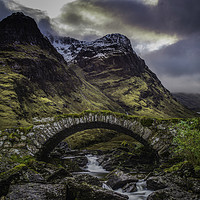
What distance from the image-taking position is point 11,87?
96312 millimetres

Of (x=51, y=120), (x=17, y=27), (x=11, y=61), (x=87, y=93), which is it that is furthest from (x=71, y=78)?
(x=51, y=120)

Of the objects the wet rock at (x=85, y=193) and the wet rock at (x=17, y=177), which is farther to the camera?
the wet rock at (x=85, y=193)

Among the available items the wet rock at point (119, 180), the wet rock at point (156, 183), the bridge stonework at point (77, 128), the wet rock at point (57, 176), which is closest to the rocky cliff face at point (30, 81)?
the bridge stonework at point (77, 128)

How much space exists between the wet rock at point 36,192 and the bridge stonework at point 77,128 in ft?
11.5

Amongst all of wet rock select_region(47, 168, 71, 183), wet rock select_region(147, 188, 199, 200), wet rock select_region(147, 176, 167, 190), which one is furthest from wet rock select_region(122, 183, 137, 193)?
wet rock select_region(47, 168, 71, 183)

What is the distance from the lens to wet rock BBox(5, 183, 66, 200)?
4650 mm

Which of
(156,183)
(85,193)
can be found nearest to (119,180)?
(156,183)

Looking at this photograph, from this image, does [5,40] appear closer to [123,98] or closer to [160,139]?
[123,98]

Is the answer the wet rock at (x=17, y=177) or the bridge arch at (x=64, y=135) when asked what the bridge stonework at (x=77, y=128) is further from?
the wet rock at (x=17, y=177)

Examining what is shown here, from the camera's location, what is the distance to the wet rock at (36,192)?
465cm

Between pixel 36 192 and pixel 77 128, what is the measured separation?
563 centimetres

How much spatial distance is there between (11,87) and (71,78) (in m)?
69.5

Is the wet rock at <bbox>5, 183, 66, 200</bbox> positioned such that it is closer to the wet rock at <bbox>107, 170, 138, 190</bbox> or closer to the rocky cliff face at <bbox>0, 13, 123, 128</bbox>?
the wet rock at <bbox>107, 170, 138, 190</bbox>

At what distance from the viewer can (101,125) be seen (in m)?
10.8
